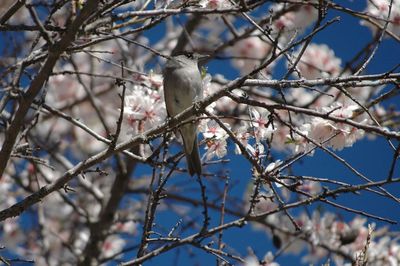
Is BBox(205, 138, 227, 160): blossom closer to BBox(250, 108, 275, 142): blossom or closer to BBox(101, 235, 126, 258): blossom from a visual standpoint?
BBox(250, 108, 275, 142): blossom

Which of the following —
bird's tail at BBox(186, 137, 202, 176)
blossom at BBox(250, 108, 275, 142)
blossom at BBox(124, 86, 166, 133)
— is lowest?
blossom at BBox(250, 108, 275, 142)

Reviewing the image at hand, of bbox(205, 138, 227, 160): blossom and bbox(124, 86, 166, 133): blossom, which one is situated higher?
bbox(124, 86, 166, 133): blossom

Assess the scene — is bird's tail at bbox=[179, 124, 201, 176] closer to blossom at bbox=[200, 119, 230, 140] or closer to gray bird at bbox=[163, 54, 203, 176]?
gray bird at bbox=[163, 54, 203, 176]

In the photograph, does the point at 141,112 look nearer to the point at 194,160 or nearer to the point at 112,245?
the point at 194,160

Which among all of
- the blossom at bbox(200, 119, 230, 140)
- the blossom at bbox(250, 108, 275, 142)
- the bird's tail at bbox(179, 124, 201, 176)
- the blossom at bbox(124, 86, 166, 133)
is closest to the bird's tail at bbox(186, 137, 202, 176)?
the bird's tail at bbox(179, 124, 201, 176)

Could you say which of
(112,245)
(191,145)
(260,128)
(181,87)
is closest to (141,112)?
(191,145)

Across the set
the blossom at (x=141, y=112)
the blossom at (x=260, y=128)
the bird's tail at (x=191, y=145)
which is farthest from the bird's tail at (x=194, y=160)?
the blossom at (x=260, y=128)

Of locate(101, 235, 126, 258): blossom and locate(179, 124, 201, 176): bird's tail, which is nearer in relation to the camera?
locate(179, 124, 201, 176): bird's tail

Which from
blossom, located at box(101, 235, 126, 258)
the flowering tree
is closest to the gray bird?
the flowering tree

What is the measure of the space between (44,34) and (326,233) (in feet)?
13.1

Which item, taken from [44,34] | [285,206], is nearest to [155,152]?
[285,206]

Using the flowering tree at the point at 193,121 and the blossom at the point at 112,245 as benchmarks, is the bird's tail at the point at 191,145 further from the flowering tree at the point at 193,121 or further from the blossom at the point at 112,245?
the blossom at the point at 112,245

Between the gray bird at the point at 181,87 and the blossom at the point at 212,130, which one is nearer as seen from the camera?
the blossom at the point at 212,130

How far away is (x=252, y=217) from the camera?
9.60 feet
